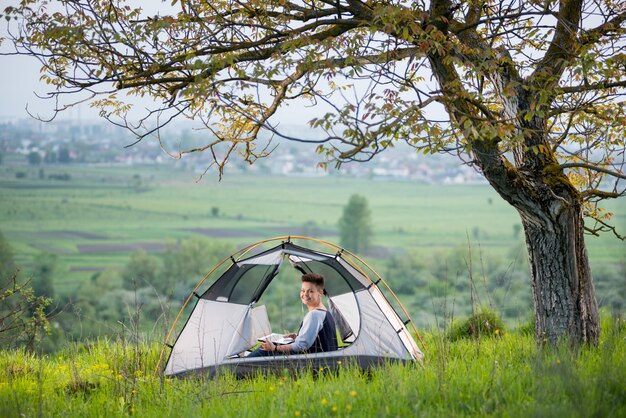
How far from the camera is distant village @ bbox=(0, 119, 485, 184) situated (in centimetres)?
6475

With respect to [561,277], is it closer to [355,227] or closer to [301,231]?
[355,227]

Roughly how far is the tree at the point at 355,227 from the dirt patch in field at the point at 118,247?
55.3 feet

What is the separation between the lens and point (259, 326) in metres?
7.58

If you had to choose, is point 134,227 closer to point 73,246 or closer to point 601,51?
point 73,246

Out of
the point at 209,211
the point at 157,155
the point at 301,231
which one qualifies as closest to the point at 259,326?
the point at 301,231

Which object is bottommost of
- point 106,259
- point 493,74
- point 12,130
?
point 106,259

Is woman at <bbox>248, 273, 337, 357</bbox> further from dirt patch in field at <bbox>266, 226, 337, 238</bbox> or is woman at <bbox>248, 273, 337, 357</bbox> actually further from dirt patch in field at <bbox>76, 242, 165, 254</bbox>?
dirt patch in field at <bbox>266, 226, 337, 238</bbox>

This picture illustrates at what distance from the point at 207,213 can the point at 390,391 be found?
224ft

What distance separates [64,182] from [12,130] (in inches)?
354

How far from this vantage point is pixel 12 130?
207 feet

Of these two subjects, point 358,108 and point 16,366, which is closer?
point 358,108

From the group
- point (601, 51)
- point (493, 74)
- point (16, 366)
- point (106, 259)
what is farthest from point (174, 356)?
point (106, 259)

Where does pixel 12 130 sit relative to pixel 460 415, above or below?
above

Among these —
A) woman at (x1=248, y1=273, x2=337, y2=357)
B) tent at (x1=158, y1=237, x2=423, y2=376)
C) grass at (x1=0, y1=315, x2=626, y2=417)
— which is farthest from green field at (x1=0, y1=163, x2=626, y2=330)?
grass at (x1=0, y1=315, x2=626, y2=417)
